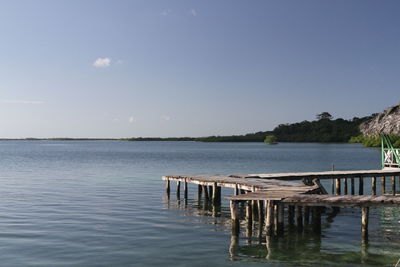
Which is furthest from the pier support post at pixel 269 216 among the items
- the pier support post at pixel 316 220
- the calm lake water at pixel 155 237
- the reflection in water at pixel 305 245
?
the pier support post at pixel 316 220

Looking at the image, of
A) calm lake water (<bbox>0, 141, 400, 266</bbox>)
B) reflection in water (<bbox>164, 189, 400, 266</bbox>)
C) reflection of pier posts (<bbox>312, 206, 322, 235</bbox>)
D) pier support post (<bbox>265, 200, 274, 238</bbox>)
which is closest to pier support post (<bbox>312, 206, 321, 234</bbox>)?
reflection of pier posts (<bbox>312, 206, 322, 235</bbox>)

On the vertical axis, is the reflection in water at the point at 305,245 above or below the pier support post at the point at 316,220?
below

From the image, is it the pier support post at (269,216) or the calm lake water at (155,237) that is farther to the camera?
Answer: the pier support post at (269,216)

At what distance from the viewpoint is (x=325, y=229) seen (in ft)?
62.0

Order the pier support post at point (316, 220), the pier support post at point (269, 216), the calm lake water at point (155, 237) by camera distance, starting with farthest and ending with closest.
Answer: the pier support post at point (316, 220), the pier support post at point (269, 216), the calm lake water at point (155, 237)

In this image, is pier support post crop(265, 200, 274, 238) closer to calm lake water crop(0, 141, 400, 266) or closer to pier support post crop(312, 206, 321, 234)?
calm lake water crop(0, 141, 400, 266)

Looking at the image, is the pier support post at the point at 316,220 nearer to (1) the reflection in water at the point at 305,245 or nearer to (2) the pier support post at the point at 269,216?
(1) the reflection in water at the point at 305,245

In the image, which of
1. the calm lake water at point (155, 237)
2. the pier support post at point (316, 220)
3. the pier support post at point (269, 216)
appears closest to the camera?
the calm lake water at point (155, 237)

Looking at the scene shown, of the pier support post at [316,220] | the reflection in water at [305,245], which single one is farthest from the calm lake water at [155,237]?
the pier support post at [316,220]

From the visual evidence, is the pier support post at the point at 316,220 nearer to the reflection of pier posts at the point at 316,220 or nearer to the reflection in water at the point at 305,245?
the reflection of pier posts at the point at 316,220

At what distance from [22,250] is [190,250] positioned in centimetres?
538

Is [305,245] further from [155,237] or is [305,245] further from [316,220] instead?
[155,237]

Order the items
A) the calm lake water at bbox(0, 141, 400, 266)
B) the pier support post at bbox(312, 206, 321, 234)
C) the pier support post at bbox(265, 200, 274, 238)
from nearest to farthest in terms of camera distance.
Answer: the calm lake water at bbox(0, 141, 400, 266) < the pier support post at bbox(265, 200, 274, 238) < the pier support post at bbox(312, 206, 321, 234)

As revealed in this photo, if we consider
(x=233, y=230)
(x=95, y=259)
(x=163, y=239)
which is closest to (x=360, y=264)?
(x=233, y=230)
